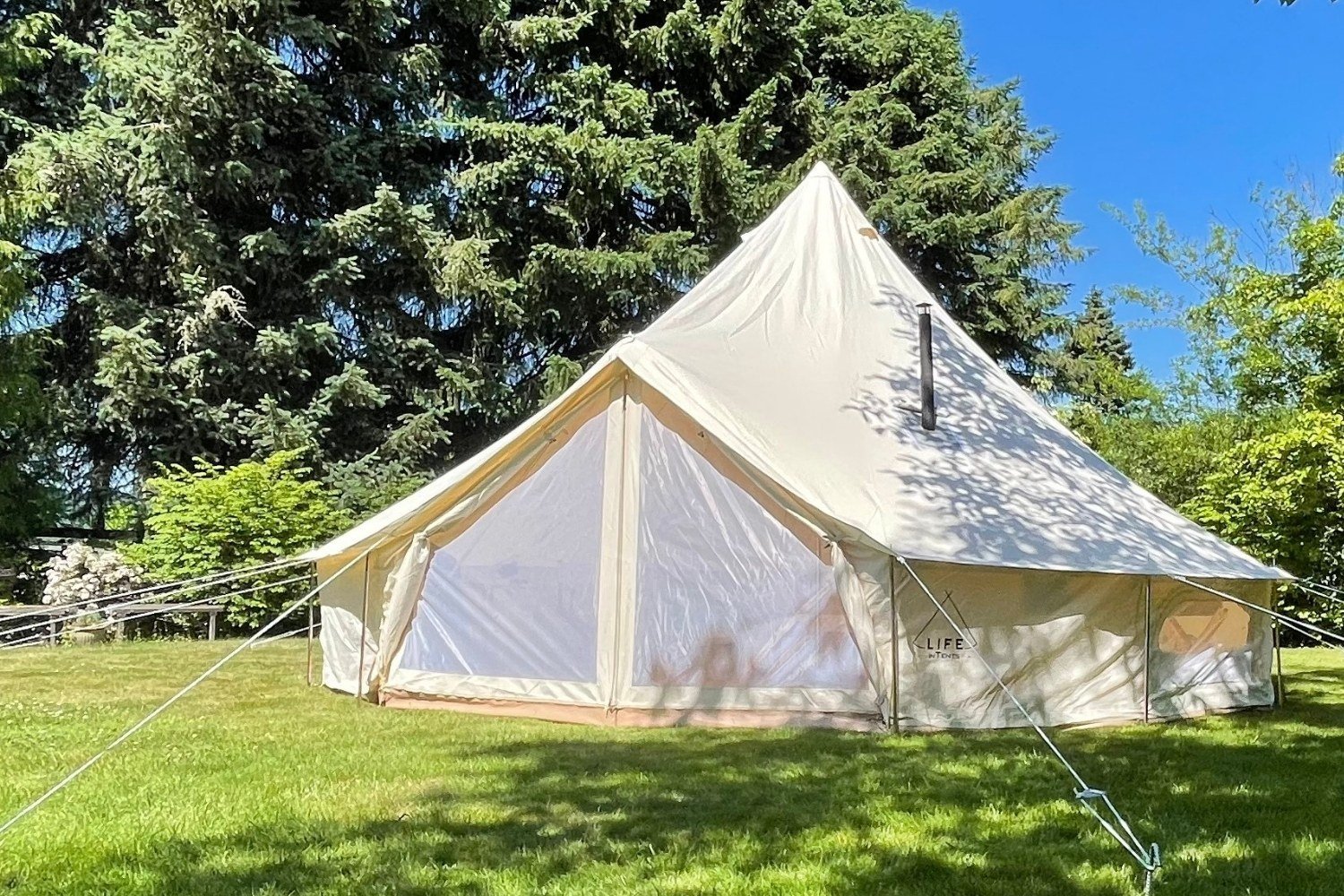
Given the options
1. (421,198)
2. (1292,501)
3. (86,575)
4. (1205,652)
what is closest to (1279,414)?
(1292,501)

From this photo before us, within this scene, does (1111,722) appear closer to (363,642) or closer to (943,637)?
(943,637)

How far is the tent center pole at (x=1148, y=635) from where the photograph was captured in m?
7.59

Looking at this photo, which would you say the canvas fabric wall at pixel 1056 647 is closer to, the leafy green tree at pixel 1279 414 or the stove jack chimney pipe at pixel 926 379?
the stove jack chimney pipe at pixel 926 379

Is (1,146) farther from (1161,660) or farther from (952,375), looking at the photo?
(1161,660)

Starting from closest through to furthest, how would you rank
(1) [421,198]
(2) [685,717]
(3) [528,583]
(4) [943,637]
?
(4) [943,637] < (2) [685,717] < (3) [528,583] < (1) [421,198]

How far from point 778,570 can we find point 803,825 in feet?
9.23

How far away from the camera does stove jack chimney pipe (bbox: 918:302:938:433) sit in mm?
8500

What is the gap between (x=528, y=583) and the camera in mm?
7824

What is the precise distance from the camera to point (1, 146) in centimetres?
1605

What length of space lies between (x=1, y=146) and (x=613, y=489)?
43.1 feet

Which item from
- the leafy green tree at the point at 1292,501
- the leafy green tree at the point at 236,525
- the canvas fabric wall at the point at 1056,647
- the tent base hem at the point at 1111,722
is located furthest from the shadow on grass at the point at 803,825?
the leafy green tree at the point at 236,525

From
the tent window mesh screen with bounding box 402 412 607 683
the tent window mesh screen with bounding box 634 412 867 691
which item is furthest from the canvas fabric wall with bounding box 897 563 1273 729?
→ the tent window mesh screen with bounding box 402 412 607 683

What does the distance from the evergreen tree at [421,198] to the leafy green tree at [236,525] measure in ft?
3.62

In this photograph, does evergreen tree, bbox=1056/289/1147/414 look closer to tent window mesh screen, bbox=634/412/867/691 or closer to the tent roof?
the tent roof
